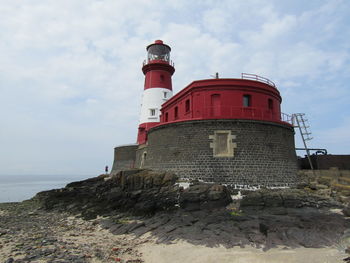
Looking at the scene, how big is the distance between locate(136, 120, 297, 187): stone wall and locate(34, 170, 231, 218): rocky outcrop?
124cm

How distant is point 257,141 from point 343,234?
591cm

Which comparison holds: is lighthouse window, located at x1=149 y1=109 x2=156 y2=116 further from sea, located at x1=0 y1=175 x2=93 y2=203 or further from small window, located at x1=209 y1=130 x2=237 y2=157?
sea, located at x1=0 y1=175 x2=93 y2=203

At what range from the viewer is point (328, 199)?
37.1ft

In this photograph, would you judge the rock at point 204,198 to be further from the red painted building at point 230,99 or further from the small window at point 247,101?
the small window at point 247,101

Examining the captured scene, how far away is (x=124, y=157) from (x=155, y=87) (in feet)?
22.5

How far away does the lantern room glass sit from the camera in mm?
22625

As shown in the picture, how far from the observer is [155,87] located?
21.8m

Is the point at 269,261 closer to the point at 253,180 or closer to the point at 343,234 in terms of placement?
the point at 343,234

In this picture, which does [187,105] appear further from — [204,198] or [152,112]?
[204,198]

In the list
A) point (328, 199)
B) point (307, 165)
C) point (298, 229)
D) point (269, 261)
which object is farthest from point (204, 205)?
point (307, 165)

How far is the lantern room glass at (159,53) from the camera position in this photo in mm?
22625

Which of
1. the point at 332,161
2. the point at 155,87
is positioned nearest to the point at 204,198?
the point at 332,161

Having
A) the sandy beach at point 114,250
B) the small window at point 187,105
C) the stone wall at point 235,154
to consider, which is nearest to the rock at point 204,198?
the stone wall at point 235,154

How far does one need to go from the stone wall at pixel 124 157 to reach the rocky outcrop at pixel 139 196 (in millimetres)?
6301
